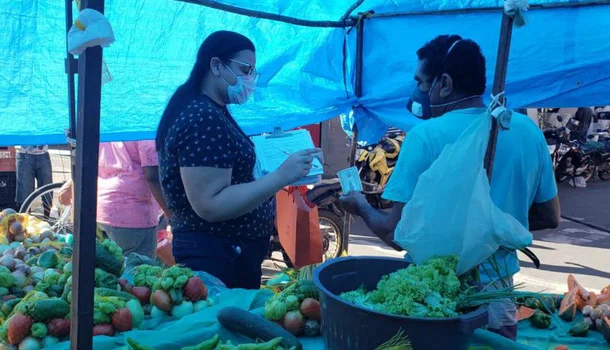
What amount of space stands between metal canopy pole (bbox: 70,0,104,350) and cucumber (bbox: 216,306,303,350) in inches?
22.3

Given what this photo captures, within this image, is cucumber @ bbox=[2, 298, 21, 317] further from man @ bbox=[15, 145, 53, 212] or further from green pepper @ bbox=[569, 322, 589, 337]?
man @ bbox=[15, 145, 53, 212]

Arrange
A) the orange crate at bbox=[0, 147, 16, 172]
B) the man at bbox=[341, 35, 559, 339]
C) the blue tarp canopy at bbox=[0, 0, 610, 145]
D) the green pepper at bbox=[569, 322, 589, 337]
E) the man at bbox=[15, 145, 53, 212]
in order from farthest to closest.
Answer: the orange crate at bbox=[0, 147, 16, 172]
the man at bbox=[15, 145, 53, 212]
the green pepper at bbox=[569, 322, 589, 337]
the blue tarp canopy at bbox=[0, 0, 610, 145]
the man at bbox=[341, 35, 559, 339]

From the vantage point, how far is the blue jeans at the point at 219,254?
97.3 inches

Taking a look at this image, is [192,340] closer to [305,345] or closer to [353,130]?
[305,345]

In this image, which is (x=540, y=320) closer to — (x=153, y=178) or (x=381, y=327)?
(x=381, y=327)

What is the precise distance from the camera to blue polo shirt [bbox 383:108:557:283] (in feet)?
7.16

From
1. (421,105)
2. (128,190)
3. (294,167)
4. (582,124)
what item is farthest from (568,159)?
(294,167)

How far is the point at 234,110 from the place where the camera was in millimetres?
3814

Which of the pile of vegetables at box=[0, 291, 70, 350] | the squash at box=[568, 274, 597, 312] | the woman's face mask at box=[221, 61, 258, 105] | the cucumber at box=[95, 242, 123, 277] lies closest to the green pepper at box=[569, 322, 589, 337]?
the squash at box=[568, 274, 597, 312]

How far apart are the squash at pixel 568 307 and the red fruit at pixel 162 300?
2.31 metres

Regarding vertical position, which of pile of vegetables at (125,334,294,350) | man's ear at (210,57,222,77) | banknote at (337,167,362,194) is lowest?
pile of vegetables at (125,334,294,350)

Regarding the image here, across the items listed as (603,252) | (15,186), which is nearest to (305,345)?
(603,252)

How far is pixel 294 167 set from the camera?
2.33m

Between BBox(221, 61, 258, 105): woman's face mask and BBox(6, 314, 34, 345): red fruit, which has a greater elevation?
BBox(221, 61, 258, 105): woman's face mask
